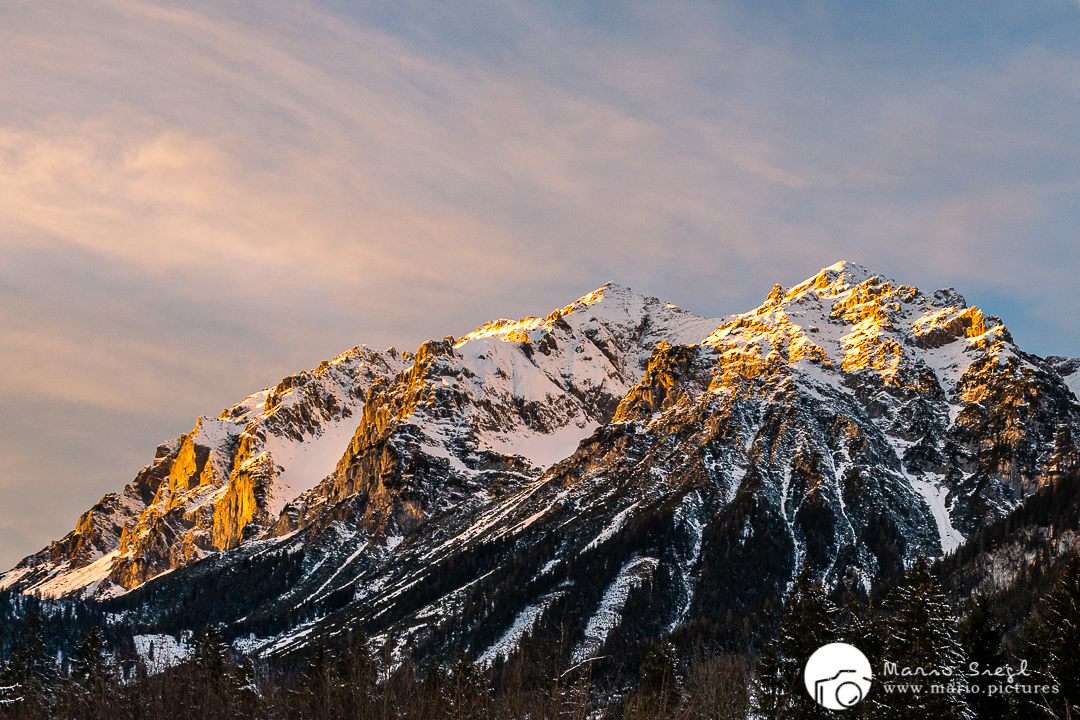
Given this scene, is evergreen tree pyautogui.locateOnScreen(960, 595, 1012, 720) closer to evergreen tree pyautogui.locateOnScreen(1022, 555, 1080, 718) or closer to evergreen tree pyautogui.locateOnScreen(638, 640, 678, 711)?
evergreen tree pyautogui.locateOnScreen(1022, 555, 1080, 718)

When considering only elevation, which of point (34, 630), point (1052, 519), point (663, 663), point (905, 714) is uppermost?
point (1052, 519)

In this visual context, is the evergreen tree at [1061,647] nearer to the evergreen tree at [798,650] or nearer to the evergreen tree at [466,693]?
the evergreen tree at [798,650]

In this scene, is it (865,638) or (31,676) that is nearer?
(865,638)

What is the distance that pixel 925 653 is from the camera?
57094 mm

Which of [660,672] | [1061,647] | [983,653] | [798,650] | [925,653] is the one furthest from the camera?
[660,672]

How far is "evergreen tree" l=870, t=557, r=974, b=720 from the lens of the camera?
5553cm

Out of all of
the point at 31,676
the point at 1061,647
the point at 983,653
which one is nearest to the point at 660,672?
the point at 983,653

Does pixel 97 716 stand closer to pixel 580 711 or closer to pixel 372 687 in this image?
pixel 372 687

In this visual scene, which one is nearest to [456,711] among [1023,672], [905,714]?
[905,714]

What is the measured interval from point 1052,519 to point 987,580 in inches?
761

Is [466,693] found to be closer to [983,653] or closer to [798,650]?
[798,650]

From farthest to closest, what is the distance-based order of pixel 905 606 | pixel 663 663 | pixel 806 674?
pixel 663 663, pixel 806 674, pixel 905 606

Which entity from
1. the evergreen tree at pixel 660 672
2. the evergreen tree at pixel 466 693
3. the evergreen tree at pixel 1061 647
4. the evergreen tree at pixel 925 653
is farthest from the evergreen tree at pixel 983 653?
the evergreen tree at pixel 466 693

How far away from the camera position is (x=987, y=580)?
193m
